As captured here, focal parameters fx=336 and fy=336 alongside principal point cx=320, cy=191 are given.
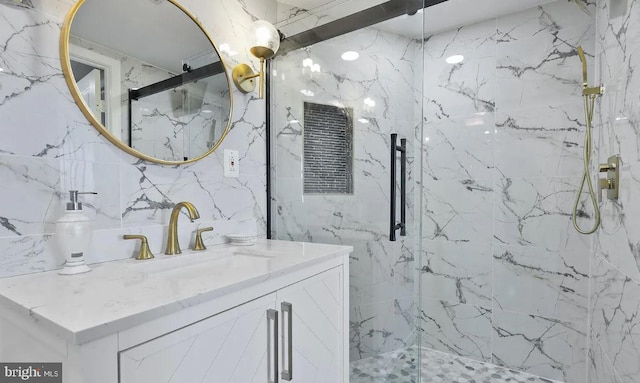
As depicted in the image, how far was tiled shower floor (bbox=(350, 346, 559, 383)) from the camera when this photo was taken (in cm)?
184

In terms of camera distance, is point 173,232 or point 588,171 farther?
point 588,171

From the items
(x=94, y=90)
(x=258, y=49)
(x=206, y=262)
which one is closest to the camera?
(x=94, y=90)

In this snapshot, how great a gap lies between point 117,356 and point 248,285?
365 millimetres

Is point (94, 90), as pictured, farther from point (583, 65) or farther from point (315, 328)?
point (583, 65)

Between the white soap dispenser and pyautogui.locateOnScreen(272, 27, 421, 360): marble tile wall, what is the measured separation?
104cm

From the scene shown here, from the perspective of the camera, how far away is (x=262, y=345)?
102 cm

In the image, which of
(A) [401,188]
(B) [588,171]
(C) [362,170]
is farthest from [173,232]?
(B) [588,171]

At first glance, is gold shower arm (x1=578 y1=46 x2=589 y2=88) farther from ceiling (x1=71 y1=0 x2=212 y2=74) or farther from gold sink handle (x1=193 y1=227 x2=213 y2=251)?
gold sink handle (x1=193 y1=227 x2=213 y2=251)

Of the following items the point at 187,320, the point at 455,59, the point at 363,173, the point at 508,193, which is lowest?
the point at 187,320

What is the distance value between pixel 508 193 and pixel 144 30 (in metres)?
2.24

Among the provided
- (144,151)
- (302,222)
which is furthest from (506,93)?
(144,151)

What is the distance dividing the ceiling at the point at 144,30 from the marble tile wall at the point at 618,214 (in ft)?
6.05

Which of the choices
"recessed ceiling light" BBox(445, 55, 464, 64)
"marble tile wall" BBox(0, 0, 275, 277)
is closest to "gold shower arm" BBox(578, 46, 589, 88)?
"recessed ceiling light" BBox(445, 55, 464, 64)

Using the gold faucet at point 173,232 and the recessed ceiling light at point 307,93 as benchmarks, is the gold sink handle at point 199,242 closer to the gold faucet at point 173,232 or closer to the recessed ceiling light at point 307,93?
the gold faucet at point 173,232
